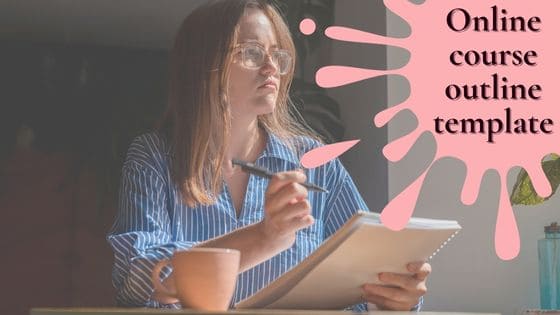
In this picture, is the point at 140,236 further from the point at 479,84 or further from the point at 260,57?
the point at 479,84

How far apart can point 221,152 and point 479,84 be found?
0.83m

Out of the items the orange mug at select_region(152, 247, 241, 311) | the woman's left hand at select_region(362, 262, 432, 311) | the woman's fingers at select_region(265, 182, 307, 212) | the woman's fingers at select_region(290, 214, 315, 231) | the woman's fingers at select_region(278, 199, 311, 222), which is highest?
the woman's fingers at select_region(265, 182, 307, 212)

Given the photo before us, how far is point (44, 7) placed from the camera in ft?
6.93

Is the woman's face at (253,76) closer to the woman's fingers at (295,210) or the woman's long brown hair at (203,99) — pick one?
the woman's long brown hair at (203,99)

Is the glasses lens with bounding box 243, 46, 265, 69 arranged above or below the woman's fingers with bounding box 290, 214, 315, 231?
above

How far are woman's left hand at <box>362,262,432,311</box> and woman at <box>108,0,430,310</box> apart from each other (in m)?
0.31

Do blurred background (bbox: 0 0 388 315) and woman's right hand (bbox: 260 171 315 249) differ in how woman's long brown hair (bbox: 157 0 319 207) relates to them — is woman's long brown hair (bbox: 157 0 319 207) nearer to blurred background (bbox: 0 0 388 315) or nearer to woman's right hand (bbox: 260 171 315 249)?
blurred background (bbox: 0 0 388 315)

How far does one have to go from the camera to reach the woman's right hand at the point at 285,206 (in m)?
1.28

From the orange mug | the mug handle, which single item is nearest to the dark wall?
the mug handle

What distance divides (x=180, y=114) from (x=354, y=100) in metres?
0.57

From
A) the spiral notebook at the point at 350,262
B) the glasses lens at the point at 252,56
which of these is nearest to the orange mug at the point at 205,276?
the spiral notebook at the point at 350,262

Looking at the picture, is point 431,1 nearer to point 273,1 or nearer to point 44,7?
→ point 273,1

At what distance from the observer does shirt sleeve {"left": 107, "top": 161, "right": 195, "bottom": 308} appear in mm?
1466

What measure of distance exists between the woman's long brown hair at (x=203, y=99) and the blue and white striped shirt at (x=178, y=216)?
0.10ft
